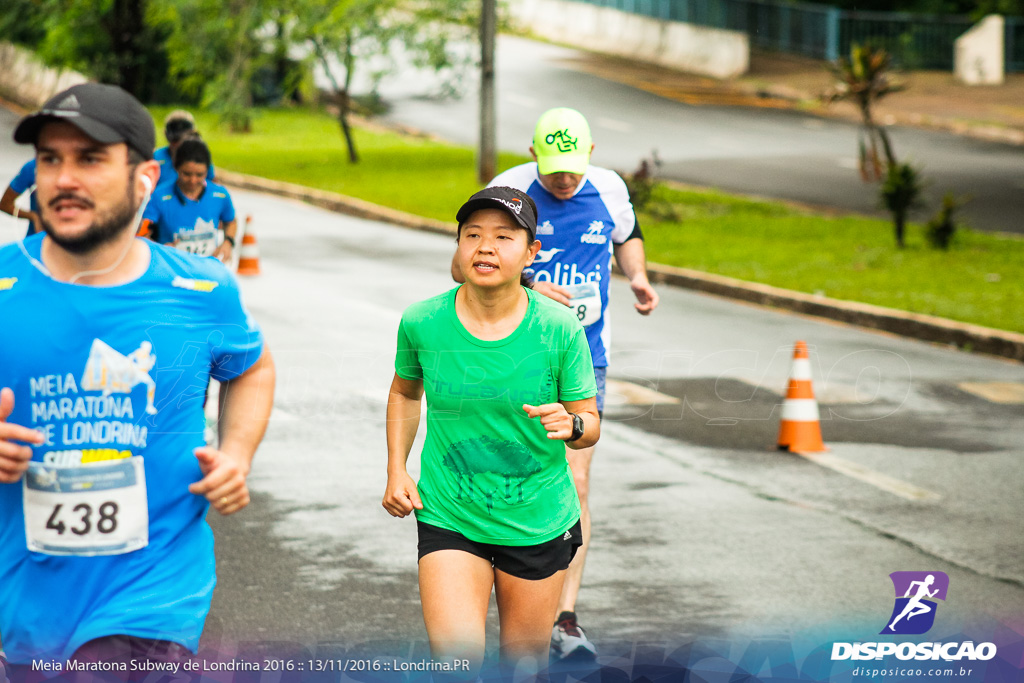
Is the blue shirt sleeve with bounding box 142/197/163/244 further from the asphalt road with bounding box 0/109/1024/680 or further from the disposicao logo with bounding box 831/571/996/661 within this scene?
the disposicao logo with bounding box 831/571/996/661

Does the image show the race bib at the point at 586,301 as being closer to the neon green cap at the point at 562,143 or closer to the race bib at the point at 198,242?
the neon green cap at the point at 562,143

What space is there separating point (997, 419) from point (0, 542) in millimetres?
8466

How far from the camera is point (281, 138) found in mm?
34500

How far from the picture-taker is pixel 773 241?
19.4 metres

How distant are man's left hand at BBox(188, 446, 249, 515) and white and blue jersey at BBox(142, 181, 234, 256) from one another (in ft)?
18.3

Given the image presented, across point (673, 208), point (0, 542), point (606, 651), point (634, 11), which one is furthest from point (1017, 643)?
point (634, 11)

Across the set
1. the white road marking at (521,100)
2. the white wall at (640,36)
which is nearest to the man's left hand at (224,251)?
the white road marking at (521,100)

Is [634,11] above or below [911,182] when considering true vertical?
above

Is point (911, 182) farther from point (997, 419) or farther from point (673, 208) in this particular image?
point (997, 419)

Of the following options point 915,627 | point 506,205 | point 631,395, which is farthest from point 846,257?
point 506,205

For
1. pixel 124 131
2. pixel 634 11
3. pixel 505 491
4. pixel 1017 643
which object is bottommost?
pixel 1017 643

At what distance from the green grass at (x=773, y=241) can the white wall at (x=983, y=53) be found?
1756 centimetres

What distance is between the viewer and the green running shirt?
4266 mm

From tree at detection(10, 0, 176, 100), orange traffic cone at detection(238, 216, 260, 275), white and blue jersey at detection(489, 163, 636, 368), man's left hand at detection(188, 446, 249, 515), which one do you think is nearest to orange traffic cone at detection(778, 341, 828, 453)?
white and blue jersey at detection(489, 163, 636, 368)
